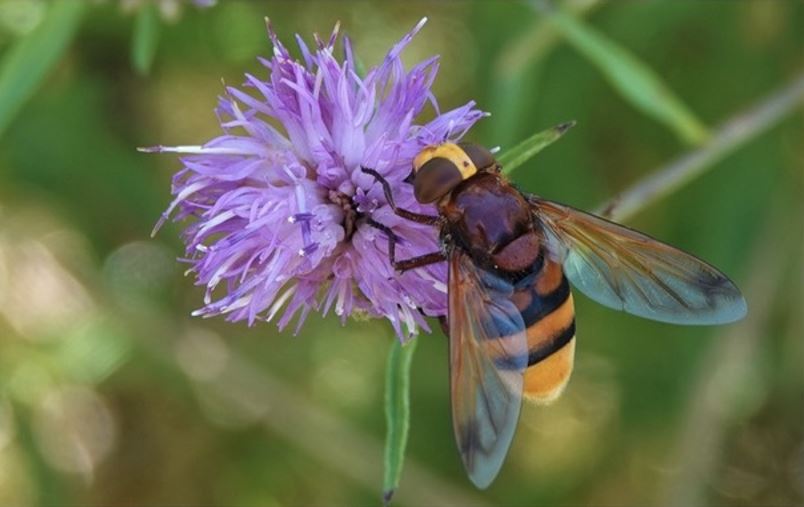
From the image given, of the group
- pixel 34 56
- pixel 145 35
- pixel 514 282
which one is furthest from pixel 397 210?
pixel 34 56

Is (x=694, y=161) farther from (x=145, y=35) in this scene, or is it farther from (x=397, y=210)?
(x=145, y=35)

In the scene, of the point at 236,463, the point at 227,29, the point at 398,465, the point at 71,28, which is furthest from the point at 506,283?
the point at 236,463

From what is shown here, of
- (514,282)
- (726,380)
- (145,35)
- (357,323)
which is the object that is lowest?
(357,323)

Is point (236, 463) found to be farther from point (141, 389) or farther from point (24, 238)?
point (24, 238)

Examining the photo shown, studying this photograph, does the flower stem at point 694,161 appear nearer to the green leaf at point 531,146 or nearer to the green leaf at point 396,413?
the green leaf at point 531,146

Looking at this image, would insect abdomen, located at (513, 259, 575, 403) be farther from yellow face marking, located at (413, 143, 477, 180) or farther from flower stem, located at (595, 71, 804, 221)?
flower stem, located at (595, 71, 804, 221)

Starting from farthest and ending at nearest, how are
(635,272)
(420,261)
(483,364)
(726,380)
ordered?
(726,380) < (635,272) < (420,261) < (483,364)
